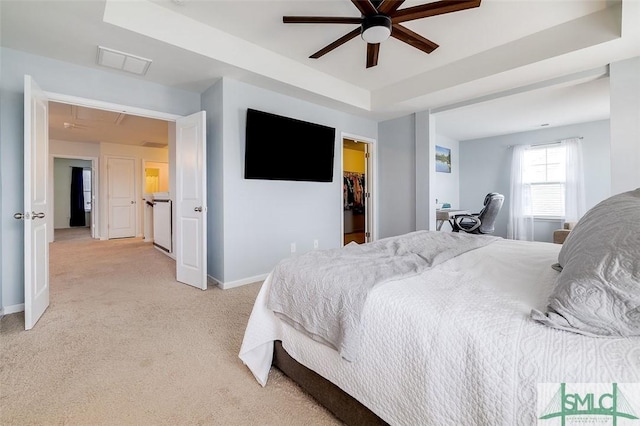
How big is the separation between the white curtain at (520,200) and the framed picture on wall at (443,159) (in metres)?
1.22

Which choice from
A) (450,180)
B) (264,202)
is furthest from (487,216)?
(264,202)

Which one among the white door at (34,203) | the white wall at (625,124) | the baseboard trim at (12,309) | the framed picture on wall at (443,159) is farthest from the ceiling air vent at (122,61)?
the framed picture on wall at (443,159)

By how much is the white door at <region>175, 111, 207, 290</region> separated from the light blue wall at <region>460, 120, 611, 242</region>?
19.5ft

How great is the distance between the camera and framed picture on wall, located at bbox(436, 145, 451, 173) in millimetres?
6289

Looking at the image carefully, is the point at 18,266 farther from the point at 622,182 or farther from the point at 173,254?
the point at 622,182

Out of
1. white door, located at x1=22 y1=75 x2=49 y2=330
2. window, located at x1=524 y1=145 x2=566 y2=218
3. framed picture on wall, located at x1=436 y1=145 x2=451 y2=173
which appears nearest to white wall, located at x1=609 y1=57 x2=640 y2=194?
window, located at x1=524 y1=145 x2=566 y2=218

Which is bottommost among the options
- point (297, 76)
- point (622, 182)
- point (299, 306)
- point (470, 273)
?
point (299, 306)

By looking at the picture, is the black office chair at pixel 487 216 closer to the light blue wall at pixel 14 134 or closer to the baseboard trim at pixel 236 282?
the baseboard trim at pixel 236 282

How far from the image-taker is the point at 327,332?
125cm

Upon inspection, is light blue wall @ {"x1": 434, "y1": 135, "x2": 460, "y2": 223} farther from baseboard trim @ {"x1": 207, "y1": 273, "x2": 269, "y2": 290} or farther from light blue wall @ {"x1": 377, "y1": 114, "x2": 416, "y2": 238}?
baseboard trim @ {"x1": 207, "y1": 273, "x2": 269, "y2": 290}

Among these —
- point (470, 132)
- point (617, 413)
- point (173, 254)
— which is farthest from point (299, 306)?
point (470, 132)

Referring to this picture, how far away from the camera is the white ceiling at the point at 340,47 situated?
7.73 feet

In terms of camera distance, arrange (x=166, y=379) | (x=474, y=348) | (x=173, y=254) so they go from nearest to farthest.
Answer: (x=474, y=348) < (x=166, y=379) < (x=173, y=254)

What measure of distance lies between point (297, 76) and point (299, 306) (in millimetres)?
2961
